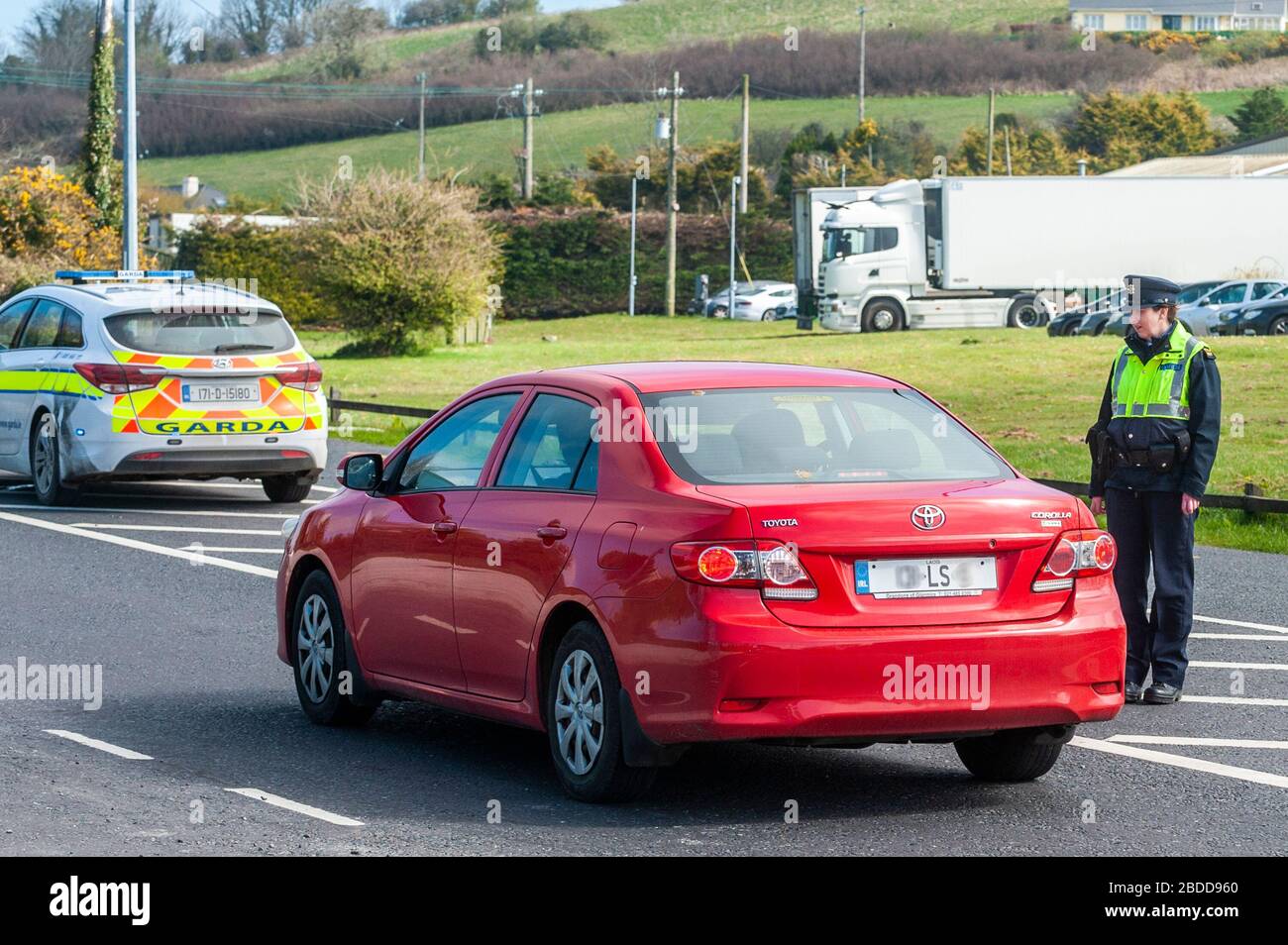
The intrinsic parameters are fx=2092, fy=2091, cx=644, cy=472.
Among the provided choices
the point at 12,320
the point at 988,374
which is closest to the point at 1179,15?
the point at 988,374

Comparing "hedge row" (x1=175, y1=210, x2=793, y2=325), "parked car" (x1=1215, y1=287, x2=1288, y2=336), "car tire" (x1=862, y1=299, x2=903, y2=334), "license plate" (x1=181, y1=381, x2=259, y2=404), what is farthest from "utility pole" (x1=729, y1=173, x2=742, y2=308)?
Answer: "license plate" (x1=181, y1=381, x2=259, y2=404)

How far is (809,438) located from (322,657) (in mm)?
2636

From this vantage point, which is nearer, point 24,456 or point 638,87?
point 24,456

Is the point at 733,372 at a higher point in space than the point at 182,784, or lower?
higher

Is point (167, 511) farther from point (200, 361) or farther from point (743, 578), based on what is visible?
point (743, 578)

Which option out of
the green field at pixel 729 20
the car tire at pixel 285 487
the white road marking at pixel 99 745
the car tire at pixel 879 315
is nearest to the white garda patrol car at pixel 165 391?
the car tire at pixel 285 487

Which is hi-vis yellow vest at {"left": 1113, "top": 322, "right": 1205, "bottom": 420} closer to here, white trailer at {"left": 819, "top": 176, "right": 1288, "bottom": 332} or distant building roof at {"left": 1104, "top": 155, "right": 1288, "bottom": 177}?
white trailer at {"left": 819, "top": 176, "right": 1288, "bottom": 332}

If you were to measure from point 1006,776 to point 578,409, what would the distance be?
2.10 meters

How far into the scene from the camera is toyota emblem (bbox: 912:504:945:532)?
22.8 feet

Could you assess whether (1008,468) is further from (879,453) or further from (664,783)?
(664,783)

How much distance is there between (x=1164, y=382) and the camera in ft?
31.1

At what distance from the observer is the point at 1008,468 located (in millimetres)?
7559
